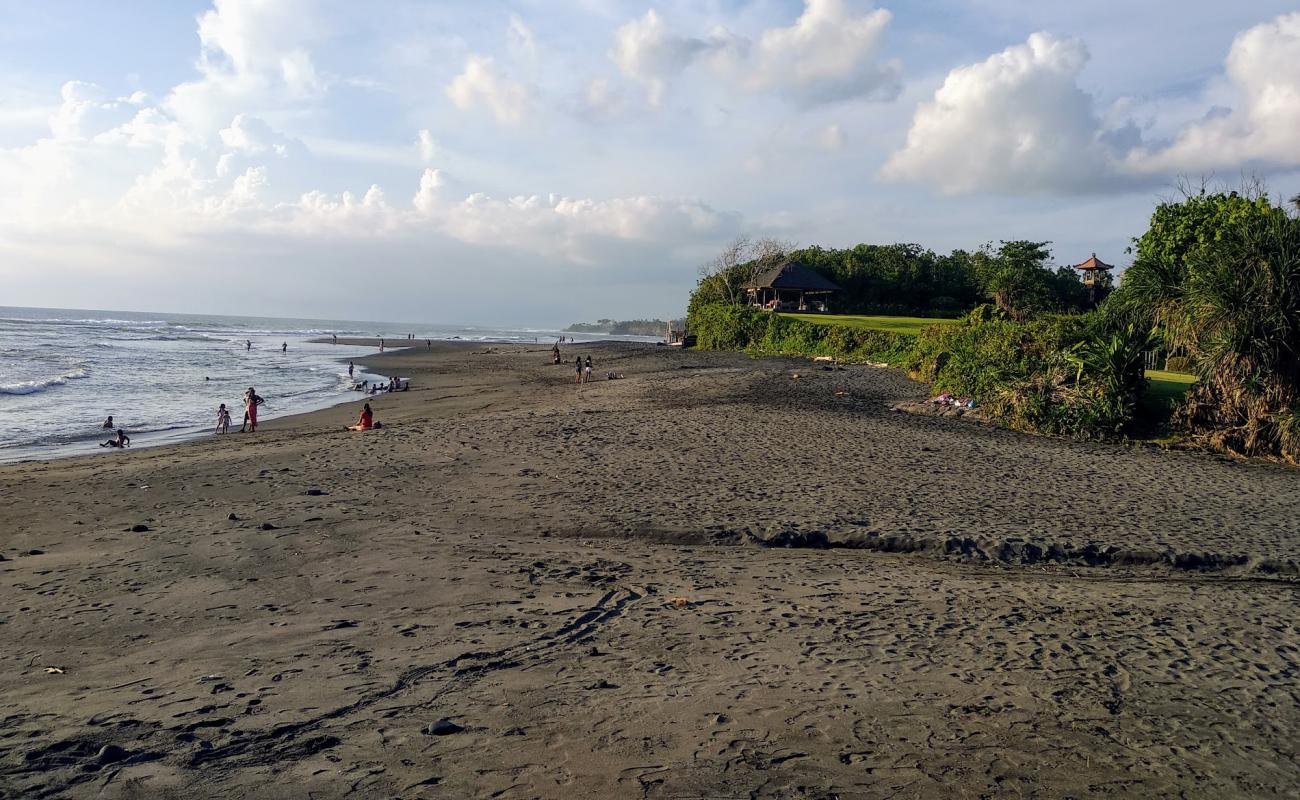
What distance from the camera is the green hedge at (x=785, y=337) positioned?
32.1 metres

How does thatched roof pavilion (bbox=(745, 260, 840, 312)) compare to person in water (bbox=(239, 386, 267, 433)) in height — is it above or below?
above

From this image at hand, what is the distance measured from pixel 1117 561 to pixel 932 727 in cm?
489

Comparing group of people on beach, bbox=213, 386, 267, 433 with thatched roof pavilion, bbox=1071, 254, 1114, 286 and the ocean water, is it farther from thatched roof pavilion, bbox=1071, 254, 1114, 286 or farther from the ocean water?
thatched roof pavilion, bbox=1071, 254, 1114, 286

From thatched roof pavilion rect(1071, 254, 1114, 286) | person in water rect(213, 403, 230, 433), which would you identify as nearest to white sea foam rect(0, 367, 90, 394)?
person in water rect(213, 403, 230, 433)

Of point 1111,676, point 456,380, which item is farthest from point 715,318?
point 1111,676

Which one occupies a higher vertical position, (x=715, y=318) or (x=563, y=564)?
(x=715, y=318)

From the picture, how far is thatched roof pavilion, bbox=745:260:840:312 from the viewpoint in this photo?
52.8 meters

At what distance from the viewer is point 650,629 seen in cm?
591

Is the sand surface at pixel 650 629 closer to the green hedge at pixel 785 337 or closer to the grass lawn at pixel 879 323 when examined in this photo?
the green hedge at pixel 785 337

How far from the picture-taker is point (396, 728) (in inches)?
172

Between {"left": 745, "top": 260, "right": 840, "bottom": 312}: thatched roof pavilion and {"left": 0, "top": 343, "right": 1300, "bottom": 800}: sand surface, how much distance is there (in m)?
40.9

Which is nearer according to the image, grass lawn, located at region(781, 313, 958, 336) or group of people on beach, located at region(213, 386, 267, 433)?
group of people on beach, located at region(213, 386, 267, 433)

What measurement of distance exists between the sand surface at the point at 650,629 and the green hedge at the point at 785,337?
64.0 feet

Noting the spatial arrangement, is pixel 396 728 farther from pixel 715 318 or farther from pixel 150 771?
pixel 715 318
